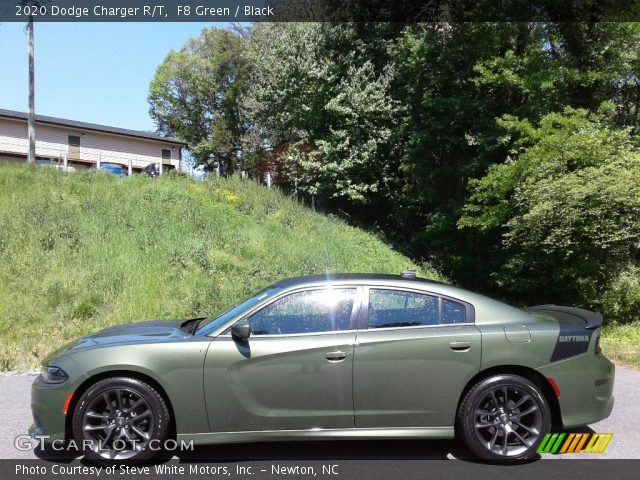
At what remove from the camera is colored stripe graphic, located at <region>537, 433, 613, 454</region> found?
4.54m

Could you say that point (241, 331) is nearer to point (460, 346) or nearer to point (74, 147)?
point (460, 346)

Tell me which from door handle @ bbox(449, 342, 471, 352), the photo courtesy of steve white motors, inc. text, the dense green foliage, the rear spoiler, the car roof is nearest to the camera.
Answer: the photo courtesy of steve white motors, inc. text

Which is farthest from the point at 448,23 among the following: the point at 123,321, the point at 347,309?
the point at 347,309

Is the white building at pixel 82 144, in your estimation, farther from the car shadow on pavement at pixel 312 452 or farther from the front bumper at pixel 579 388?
the front bumper at pixel 579 388

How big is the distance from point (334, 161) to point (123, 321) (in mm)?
13312

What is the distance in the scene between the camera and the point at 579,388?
446 cm

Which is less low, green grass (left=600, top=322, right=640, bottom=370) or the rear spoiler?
the rear spoiler

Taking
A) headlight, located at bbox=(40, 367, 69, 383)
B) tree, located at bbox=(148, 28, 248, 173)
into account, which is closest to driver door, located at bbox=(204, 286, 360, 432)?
headlight, located at bbox=(40, 367, 69, 383)

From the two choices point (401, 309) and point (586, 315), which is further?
point (586, 315)

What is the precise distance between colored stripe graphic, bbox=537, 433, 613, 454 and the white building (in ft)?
90.6

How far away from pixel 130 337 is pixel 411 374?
2388mm

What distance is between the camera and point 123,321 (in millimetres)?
9719

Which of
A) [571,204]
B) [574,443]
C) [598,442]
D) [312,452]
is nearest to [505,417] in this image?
[574,443]

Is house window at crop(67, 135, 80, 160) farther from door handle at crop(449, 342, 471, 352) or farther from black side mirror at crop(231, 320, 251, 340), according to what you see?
door handle at crop(449, 342, 471, 352)
